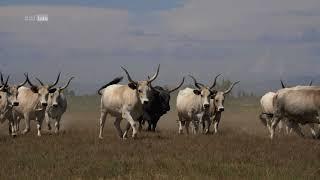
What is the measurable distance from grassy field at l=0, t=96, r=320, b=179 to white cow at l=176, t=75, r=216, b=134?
379 centimetres

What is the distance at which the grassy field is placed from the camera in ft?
38.4

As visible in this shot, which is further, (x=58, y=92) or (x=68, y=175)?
(x=58, y=92)

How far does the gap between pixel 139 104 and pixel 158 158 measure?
220 inches

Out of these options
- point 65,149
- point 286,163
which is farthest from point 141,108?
point 286,163

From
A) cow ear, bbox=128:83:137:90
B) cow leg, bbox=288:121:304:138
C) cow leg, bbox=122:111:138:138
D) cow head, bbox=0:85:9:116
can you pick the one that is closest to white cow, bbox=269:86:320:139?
cow leg, bbox=288:121:304:138

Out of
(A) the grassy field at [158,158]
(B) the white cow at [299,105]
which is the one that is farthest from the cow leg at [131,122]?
(B) the white cow at [299,105]

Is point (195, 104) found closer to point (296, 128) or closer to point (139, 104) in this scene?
point (296, 128)

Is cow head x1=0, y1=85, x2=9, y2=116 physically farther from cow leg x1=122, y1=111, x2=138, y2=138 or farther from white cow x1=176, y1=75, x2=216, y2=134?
white cow x1=176, y1=75, x2=216, y2=134

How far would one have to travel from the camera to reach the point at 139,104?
19.2m

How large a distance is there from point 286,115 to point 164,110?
22.9 feet

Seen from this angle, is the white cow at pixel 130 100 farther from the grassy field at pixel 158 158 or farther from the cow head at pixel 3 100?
the cow head at pixel 3 100

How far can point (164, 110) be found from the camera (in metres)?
26.4

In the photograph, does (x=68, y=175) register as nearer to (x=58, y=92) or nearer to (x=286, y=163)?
(x=286, y=163)

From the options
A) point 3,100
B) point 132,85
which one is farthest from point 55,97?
point 132,85
